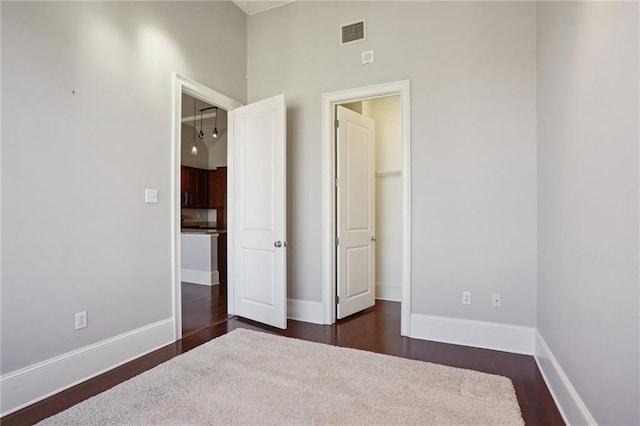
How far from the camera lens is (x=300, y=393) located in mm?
2104

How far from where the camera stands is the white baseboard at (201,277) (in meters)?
5.52

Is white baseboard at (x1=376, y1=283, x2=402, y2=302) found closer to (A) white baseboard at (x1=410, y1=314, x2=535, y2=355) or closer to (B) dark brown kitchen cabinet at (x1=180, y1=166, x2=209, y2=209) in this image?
(A) white baseboard at (x1=410, y1=314, x2=535, y2=355)

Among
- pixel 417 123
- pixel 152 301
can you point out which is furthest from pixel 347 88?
pixel 152 301

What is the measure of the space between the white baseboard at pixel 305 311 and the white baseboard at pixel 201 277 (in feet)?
7.30

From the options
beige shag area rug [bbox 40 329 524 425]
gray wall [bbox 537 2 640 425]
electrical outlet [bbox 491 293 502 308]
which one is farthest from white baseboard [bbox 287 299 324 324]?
gray wall [bbox 537 2 640 425]

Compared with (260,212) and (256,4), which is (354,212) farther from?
(256,4)

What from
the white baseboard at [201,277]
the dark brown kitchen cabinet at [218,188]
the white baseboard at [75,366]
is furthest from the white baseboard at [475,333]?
the dark brown kitchen cabinet at [218,188]

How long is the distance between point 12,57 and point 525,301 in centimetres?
401

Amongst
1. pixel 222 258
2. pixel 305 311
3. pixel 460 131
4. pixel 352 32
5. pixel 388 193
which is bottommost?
pixel 305 311

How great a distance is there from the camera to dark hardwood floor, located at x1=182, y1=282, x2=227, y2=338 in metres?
3.54

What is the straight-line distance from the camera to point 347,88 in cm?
350

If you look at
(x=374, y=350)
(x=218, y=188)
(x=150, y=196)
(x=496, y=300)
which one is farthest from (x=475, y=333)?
(x=218, y=188)

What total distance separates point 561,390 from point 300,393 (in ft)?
5.06

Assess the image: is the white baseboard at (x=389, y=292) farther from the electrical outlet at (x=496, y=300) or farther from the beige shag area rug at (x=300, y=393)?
the beige shag area rug at (x=300, y=393)
